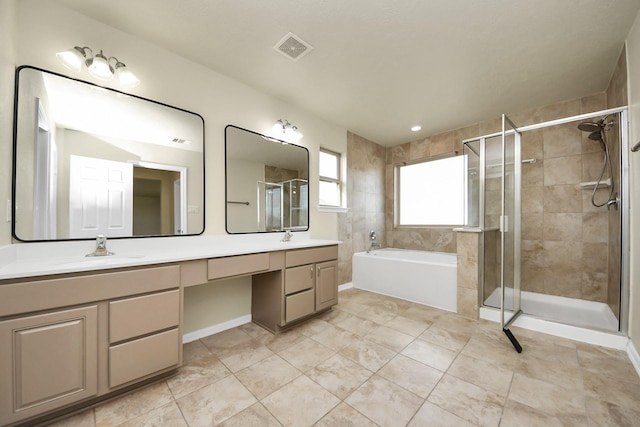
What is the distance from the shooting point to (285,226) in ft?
9.12

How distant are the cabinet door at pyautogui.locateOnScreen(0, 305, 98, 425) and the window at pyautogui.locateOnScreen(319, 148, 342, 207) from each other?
2.64m

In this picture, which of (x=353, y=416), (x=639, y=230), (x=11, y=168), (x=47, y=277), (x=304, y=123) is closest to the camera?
(x=47, y=277)

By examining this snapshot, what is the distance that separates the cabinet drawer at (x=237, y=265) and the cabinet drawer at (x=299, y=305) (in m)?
0.43

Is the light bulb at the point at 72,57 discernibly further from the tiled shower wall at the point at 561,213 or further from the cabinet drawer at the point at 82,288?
the tiled shower wall at the point at 561,213

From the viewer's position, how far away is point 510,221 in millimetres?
2338

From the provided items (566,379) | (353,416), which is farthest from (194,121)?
(566,379)

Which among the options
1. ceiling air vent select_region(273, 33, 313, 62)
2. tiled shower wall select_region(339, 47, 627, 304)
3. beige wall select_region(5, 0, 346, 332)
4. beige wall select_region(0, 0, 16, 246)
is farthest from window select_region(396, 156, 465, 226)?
beige wall select_region(0, 0, 16, 246)

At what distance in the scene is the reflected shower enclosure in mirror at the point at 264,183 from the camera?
2.35 m

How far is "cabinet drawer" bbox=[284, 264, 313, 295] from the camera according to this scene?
2.18 metres

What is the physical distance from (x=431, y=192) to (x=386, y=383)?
127 inches

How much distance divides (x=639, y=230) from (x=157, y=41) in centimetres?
386

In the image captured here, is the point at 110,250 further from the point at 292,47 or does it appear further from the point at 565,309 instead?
the point at 565,309

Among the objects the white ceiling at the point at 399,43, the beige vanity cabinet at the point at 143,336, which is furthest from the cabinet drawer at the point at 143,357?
the white ceiling at the point at 399,43

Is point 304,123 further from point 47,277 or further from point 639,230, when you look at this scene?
point 639,230
